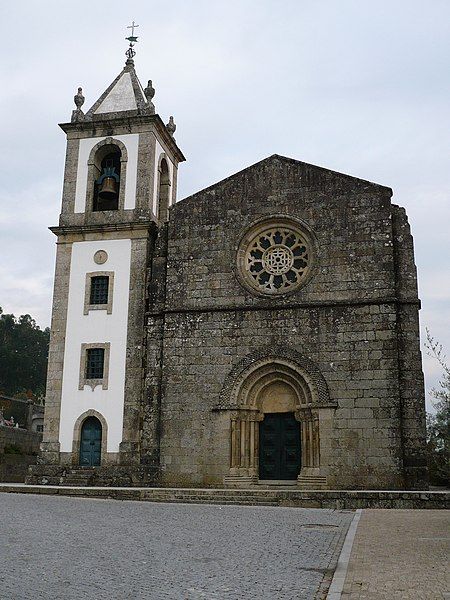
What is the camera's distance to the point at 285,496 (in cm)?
1653

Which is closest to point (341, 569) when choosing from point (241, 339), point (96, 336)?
point (241, 339)

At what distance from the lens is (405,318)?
1930 centimetres

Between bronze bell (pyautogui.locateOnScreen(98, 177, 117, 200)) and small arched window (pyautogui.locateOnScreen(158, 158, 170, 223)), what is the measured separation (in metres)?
1.83

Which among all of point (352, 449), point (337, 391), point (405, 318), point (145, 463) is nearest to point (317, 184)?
point (405, 318)

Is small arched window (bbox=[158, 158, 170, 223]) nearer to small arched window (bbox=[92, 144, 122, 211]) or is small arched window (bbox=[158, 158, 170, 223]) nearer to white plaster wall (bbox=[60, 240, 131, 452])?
small arched window (bbox=[92, 144, 122, 211])

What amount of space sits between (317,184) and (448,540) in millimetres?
13374

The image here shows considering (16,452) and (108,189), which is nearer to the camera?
(108,189)

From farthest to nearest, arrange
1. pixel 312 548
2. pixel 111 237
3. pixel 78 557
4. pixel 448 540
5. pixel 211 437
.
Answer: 1. pixel 111 237
2. pixel 211 437
3. pixel 448 540
4. pixel 312 548
5. pixel 78 557

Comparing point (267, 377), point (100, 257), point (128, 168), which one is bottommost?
point (267, 377)

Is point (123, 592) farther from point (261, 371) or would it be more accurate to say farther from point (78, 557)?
point (261, 371)

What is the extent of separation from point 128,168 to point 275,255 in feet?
20.7

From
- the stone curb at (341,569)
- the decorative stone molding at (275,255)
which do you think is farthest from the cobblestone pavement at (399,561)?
the decorative stone molding at (275,255)

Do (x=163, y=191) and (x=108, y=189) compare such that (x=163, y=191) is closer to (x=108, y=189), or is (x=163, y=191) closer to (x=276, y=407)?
(x=108, y=189)

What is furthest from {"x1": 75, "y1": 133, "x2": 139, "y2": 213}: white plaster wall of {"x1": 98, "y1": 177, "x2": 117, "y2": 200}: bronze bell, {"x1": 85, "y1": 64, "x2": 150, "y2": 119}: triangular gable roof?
{"x1": 85, "y1": 64, "x2": 150, "y2": 119}: triangular gable roof
